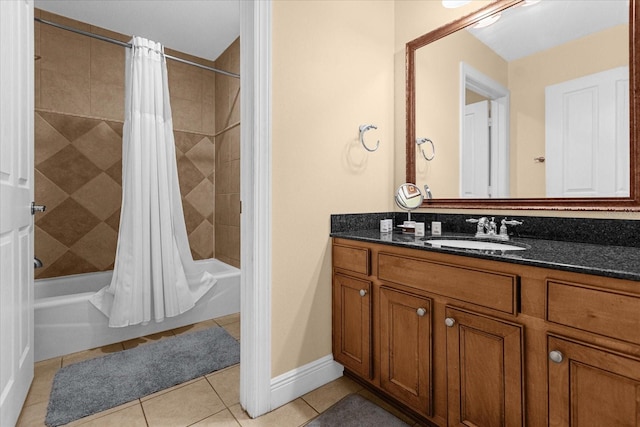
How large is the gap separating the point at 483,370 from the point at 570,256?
46cm

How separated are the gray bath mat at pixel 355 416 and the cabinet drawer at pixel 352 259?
614 mm

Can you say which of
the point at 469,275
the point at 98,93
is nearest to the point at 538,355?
the point at 469,275

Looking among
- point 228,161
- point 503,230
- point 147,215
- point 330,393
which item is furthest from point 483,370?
point 228,161

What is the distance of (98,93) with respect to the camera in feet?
8.66

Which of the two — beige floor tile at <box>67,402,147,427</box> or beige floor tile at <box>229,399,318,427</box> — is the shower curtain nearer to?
beige floor tile at <box>67,402,147,427</box>

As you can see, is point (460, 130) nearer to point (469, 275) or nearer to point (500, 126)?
point (500, 126)

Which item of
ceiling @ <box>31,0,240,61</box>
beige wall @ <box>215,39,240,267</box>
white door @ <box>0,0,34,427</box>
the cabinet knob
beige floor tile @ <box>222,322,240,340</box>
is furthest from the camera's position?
beige wall @ <box>215,39,240,267</box>

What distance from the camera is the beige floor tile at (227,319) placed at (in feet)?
7.84

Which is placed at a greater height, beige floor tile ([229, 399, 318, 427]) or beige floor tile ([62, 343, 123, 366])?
beige floor tile ([62, 343, 123, 366])

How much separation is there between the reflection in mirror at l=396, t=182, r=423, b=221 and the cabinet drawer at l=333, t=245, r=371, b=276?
1.48 ft

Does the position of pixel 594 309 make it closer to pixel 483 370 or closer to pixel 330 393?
pixel 483 370

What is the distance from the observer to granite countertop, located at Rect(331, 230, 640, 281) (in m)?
0.78

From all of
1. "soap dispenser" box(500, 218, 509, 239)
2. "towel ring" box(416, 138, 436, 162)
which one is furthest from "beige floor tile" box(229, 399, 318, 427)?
"towel ring" box(416, 138, 436, 162)

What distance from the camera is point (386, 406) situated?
1.43m
